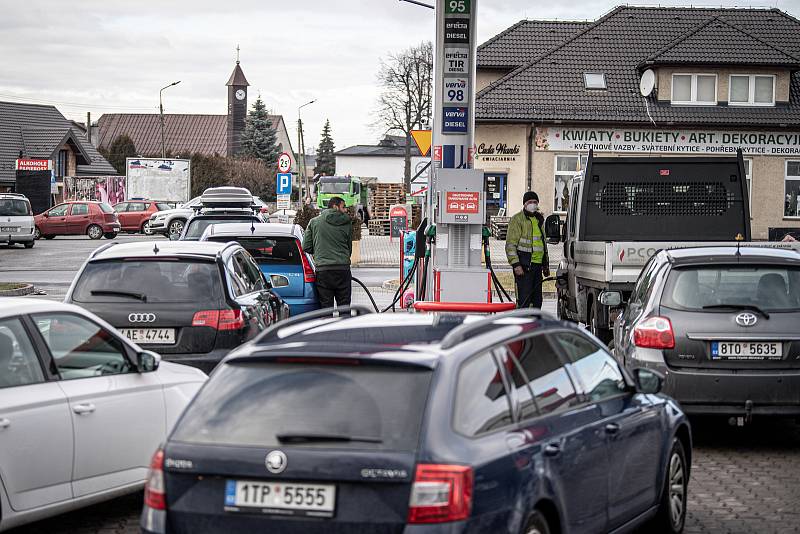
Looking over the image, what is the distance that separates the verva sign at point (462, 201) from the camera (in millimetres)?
17047

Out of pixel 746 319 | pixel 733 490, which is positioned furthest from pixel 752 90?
pixel 733 490

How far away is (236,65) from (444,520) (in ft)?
455

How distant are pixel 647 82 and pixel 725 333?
42.0 m

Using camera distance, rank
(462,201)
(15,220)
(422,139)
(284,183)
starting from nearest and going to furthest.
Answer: (462,201)
(422,139)
(284,183)
(15,220)

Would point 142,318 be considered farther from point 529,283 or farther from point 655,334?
point 529,283

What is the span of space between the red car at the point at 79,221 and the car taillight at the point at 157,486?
50834mm

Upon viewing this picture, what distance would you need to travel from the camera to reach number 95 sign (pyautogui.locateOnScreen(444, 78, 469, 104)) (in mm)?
18047

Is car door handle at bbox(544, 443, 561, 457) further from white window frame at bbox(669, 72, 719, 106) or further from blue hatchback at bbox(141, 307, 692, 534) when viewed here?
white window frame at bbox(669, 72, 719, 106)

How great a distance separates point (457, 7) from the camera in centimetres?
1812

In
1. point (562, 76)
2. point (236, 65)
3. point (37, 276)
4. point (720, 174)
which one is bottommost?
point (37, 276)

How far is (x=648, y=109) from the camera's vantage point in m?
49.4

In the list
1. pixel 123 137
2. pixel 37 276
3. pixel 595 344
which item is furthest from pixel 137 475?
pixel 123 137

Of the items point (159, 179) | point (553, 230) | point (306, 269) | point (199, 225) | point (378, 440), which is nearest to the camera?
point (378, 440)

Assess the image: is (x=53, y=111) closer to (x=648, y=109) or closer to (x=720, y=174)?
(x=648, y=109)
